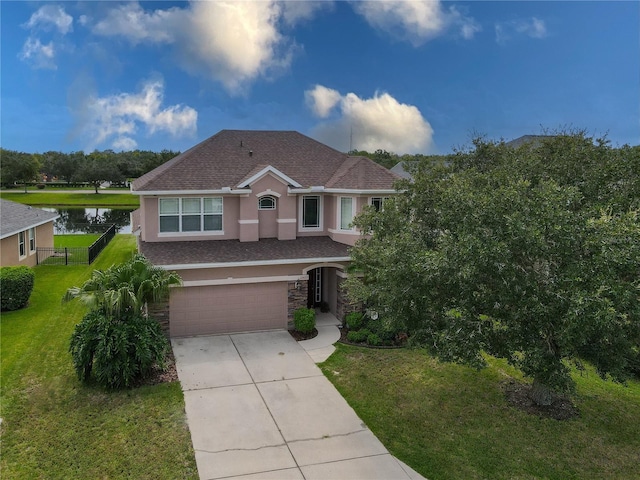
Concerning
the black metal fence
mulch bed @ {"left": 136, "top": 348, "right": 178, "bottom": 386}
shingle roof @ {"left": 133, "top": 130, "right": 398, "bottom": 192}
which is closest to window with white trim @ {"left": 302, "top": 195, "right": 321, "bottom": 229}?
shingle roof @ {"left": 133, "top": 130, "right": 398, "bottom": 192}

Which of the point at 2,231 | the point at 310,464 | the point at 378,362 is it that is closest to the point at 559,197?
the point at 310,464

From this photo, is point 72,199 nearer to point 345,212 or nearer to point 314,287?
point 314,287

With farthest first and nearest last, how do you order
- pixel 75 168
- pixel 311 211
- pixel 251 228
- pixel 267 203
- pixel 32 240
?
1. pixel 75 168
2. pixel 32 240
3. pixel 311 211
4. pixel 267 203
5. pixel 251 228

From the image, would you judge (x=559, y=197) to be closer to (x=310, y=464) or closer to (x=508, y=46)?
(x=310, y=464)

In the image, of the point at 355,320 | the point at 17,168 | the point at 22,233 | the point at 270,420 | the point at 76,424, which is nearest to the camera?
the point at 76,424

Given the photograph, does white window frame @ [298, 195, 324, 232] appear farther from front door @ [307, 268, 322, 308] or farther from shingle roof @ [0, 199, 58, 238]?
shingle roof @ [0, 199, 58, 238]

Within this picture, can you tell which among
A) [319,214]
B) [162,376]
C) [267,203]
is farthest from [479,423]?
[267,203]
